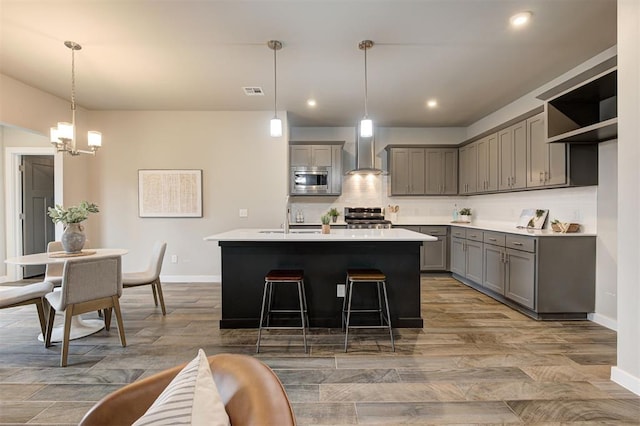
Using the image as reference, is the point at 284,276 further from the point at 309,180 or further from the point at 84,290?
the point at 309,180

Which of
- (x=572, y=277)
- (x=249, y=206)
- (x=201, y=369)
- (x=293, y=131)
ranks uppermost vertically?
(x=293, y=131)

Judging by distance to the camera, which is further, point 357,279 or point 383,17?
point 357,279

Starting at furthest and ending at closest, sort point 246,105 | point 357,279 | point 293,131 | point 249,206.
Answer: point 293,131 → point 249,206 → point 246,105 → point 357,279

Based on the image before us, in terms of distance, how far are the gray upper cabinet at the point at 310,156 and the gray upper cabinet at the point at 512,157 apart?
2.69m

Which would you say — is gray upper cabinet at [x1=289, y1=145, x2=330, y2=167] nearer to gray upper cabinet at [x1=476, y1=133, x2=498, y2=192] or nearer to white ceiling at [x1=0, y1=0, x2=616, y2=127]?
white ceiling at [x1=0, y1=0, x2=616, y2=127]

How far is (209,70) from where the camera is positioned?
341 cm

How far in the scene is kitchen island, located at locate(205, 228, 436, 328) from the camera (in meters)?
3.06

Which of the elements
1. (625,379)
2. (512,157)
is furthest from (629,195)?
(512,157)

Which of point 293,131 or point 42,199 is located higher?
point 293,131

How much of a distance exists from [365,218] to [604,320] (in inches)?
132

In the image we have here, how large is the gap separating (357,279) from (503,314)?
2023 millimetres

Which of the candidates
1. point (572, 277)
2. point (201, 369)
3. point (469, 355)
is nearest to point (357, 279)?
point (469, 355)

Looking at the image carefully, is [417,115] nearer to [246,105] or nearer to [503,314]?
[246,105]

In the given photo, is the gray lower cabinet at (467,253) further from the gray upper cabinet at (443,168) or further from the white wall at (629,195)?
the white wall at (629,195)
